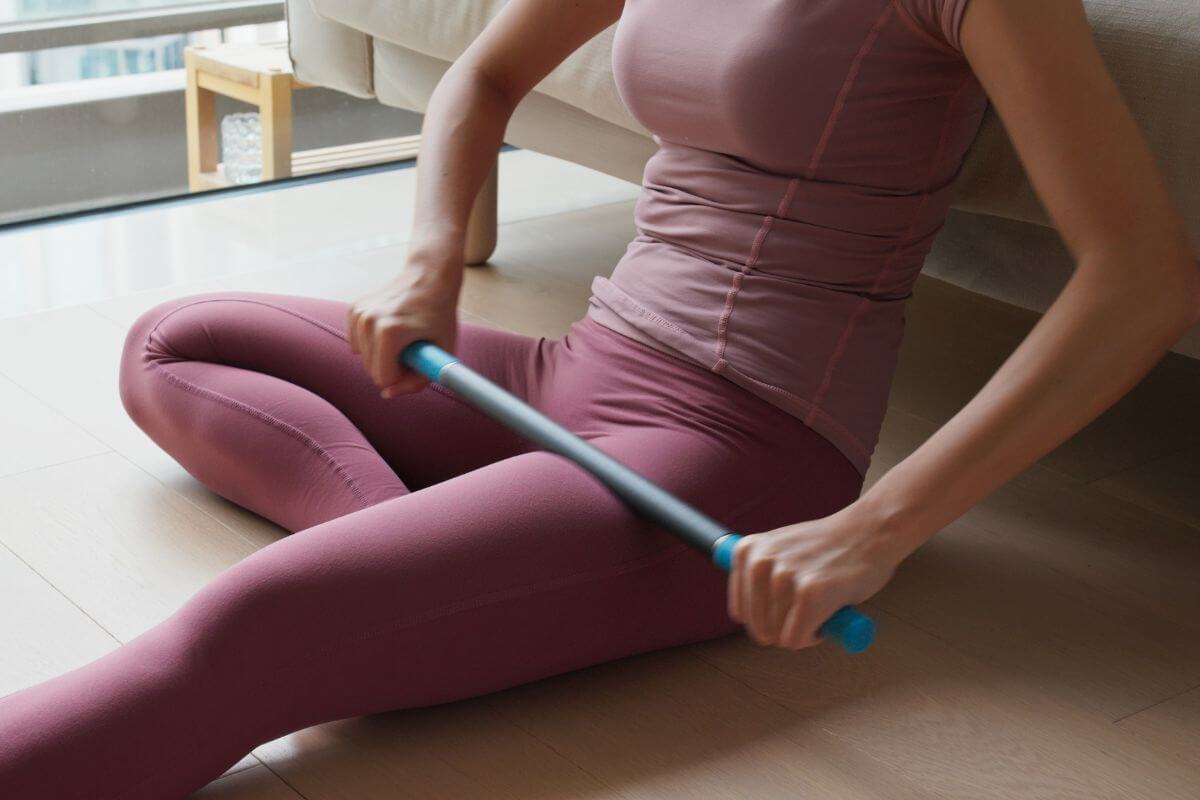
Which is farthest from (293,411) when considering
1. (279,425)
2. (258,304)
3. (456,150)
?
(456,150)

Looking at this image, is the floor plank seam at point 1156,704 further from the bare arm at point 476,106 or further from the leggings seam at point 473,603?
the bare arm at point 476,106

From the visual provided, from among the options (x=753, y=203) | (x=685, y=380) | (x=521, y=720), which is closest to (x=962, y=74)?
(x=753, y=203)

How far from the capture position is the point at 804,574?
2.78ft

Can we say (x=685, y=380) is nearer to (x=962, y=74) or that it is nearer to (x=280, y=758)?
(x=962, y=74)

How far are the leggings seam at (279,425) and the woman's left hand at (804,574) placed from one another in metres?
0.41

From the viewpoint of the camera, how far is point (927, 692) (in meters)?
1.12

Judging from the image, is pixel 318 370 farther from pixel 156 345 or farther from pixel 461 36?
pixel 461 36

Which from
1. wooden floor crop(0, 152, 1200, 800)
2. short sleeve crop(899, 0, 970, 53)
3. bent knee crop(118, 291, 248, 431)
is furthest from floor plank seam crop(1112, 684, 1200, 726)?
bent knee crop(118, 291, 248, 431)

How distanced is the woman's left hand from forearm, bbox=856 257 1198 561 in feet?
0.06

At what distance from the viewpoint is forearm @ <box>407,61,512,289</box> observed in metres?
1.21

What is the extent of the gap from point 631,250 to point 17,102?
160 cm

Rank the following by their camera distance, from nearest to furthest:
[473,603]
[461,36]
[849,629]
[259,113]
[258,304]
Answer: [849,629] → [473,603] → [258,304] → [461,36] → [259,113]

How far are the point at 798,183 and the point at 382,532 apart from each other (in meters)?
0.41

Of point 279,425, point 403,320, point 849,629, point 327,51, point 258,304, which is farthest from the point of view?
point 327,51
